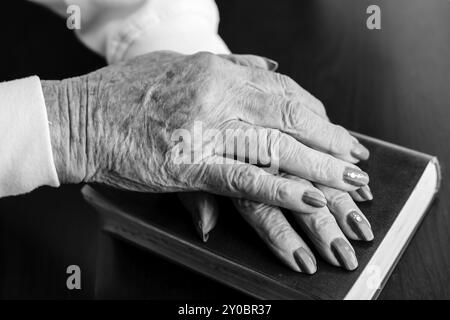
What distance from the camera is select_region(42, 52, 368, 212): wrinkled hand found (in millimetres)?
738

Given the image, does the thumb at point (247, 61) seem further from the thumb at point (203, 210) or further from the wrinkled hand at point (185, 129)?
the thumb at point (203, 210)

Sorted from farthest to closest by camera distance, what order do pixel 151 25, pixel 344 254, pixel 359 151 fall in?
pixel 151 25
pixel 359 151
pixel 344 254

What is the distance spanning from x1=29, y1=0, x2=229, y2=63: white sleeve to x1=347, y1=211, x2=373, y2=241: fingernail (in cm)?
39

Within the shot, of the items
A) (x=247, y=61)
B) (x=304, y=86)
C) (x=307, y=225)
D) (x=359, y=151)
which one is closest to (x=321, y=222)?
(x=307, y=225)

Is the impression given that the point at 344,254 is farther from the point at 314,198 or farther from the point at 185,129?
the point at 185,129

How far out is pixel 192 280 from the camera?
0.77m

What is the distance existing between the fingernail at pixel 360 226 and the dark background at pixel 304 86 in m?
0.07

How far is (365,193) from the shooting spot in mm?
765

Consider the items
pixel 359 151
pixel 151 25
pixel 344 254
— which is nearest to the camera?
pixel 344 254

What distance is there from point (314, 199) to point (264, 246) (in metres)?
0.08

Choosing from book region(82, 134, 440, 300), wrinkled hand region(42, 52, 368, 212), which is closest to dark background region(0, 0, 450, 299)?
book region(82, 134, 440, 300)

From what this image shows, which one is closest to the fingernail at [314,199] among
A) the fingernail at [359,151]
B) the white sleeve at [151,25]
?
the fingernail at [359,151]

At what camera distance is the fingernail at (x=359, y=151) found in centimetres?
79

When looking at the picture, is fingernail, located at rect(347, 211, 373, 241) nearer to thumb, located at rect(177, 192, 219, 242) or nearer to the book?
the book
